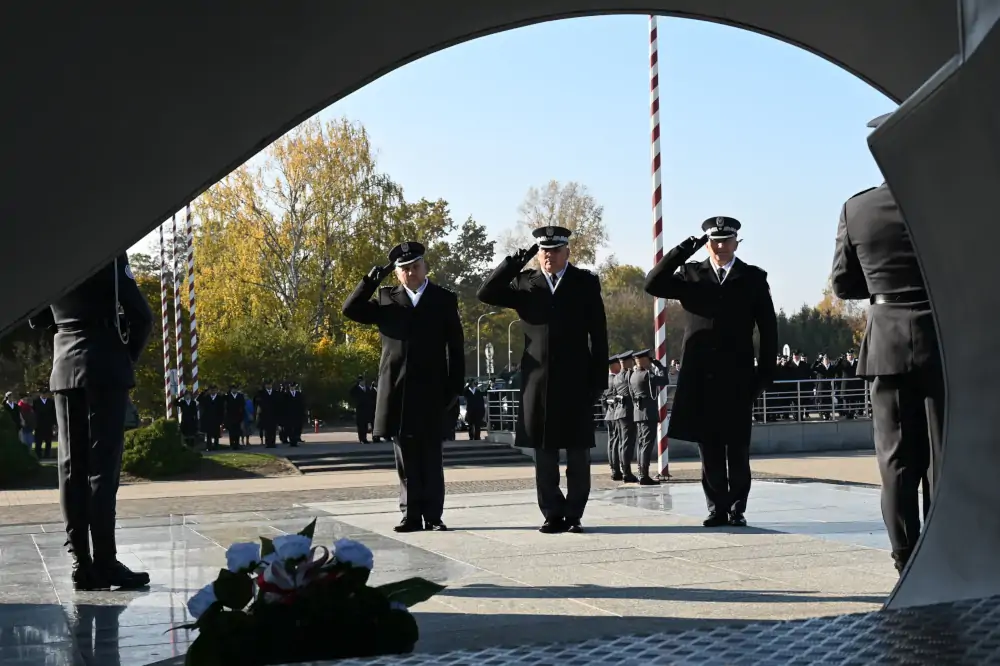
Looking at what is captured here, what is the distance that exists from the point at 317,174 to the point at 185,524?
38.2 meters

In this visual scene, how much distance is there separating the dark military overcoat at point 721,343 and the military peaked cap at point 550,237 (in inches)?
24.8

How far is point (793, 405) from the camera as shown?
25.9 metres

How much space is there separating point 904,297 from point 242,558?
298 centimetres

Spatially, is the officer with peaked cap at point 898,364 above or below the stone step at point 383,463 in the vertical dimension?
above

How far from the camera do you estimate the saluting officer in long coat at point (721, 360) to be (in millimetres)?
7125

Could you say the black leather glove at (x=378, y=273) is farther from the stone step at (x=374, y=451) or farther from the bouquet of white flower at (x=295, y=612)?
the stone step at (x=374, y=451)

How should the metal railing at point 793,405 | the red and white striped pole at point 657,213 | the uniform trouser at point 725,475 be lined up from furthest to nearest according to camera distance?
the metal railing at point 793,405, the red and white striped pole at point 657,213, the uniform trouser at point 725,475

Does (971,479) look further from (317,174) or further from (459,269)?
(459,269)

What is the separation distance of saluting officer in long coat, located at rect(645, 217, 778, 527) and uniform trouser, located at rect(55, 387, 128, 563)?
326cm

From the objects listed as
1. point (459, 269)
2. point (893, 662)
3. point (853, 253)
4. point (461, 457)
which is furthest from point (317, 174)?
point (893, 662)

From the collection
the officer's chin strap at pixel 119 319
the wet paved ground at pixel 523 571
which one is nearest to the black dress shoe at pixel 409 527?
the wet paved ground at pixel 523 571

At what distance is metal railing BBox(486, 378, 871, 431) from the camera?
973 inches

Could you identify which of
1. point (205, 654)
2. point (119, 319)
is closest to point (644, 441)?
point (119, 319)

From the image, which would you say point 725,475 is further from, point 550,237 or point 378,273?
point 378,273
